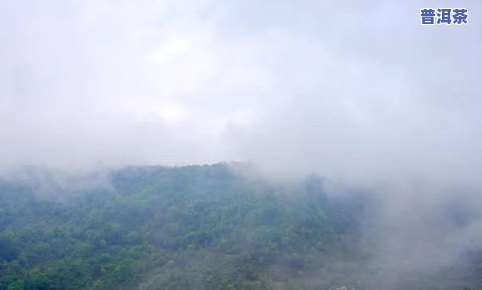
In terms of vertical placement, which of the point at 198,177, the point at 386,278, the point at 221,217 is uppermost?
the point at 198,177

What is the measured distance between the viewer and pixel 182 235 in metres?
81.6

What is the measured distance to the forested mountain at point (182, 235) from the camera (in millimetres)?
65188

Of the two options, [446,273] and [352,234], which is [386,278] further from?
[352,234]

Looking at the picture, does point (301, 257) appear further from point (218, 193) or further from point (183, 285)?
point (218, 193)

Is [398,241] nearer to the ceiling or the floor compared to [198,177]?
nearer to the floor

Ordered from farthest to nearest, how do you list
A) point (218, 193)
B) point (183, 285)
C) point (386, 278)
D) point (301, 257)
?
point (218, 193)
point (301, 257)
point (386, 278)
point (183, 285)

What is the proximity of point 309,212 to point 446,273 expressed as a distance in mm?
25606

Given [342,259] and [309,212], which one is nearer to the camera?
[342,259]

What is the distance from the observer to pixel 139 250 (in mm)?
75312

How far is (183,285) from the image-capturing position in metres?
61.4

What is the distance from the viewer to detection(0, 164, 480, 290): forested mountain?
65.2 meters

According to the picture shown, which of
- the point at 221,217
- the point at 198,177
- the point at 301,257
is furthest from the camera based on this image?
the point at 198,177

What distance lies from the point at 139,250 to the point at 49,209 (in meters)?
24.7

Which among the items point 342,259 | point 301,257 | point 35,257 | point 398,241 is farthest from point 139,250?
point 398,241
